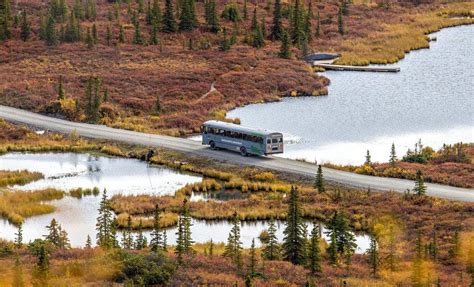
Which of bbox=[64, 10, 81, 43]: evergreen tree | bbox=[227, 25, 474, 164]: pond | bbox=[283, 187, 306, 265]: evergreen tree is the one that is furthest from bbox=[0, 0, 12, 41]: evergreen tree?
bbox=[283, 187, 306, 265]: evergreen tree

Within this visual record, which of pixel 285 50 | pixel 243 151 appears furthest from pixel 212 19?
pixel 243 151

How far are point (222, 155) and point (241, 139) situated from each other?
2.01 metres

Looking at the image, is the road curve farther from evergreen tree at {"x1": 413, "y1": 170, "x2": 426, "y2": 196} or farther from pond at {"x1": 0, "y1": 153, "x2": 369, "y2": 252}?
pond at {"x1": 0, "y1": 153, "x2": 369, "y2": 252}

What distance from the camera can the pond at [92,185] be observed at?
53.3 meters

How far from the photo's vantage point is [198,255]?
4344 centimetres

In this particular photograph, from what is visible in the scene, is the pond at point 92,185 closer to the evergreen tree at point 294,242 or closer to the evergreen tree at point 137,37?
the evergreen tree at point 294,242

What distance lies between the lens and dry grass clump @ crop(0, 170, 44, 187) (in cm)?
6521

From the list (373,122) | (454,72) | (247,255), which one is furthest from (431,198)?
(454,72)

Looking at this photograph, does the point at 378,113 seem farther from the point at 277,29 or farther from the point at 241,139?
the point at 277,29

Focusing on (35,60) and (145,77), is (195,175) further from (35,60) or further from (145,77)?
(35,60)

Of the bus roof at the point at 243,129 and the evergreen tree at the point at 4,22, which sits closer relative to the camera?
the bus roof at the point at 243,129

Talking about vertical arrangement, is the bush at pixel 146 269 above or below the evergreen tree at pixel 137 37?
below

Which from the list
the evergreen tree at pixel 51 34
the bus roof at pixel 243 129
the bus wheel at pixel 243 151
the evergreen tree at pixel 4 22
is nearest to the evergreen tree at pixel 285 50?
the evergreen tree at pixel 51 34

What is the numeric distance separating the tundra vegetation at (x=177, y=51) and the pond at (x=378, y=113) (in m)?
4.12
